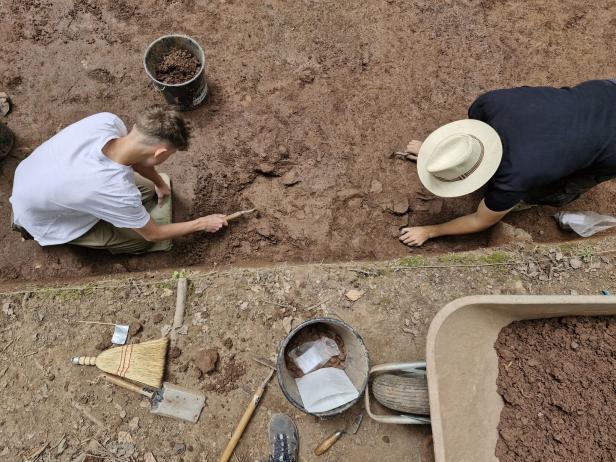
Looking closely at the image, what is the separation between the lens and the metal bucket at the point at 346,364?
86.5 inches

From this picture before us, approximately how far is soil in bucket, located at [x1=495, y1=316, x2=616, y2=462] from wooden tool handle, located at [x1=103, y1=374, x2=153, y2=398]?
1958 mm

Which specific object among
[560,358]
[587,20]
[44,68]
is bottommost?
[560,358]

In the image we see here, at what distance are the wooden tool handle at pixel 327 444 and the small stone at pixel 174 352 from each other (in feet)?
3.30

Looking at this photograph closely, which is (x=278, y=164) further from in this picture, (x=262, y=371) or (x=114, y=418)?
(x=114, y=418)

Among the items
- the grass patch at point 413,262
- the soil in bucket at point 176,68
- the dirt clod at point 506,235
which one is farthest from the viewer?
Answer: the soil in bucket at point 176,68

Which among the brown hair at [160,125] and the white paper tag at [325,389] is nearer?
the white paper tag at [325,389]

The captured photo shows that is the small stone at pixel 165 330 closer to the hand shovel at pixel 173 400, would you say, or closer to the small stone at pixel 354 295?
the hand shovel at pixel 173 400

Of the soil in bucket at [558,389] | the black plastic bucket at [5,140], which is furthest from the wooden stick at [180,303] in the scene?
the black plastic bucket at [5,140]

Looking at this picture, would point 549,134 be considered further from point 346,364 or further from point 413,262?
point 346,364

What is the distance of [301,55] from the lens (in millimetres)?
3830

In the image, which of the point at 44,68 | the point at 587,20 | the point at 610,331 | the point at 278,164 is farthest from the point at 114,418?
the point at 587,20

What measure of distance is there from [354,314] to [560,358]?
1155 mm

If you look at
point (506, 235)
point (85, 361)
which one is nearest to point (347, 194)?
point (506, 235)

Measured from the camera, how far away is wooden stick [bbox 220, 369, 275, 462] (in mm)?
2365
